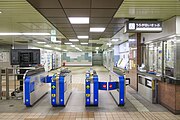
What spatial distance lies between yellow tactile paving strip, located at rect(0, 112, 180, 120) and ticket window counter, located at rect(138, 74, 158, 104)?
1098 millimetres

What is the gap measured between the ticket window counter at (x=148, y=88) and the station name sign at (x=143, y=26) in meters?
1.71

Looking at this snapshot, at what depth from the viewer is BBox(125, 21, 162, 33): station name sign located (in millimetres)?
5125

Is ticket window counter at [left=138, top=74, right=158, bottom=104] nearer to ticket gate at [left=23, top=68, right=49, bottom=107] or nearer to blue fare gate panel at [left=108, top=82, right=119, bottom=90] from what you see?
blue fare gate panel at [left=108, top=82, right=119, bottom=90]

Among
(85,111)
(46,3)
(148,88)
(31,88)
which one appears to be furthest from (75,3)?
(148,88)

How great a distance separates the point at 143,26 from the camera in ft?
16.8

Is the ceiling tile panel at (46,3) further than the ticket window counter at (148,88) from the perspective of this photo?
No

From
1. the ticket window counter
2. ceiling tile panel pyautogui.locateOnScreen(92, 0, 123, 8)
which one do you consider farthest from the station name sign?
the ticket window counter

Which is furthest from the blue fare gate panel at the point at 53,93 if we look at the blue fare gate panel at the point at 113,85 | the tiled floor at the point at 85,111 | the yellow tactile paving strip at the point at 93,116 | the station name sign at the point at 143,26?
the station name sign at the point at 143,26

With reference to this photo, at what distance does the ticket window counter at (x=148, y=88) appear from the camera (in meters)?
5.98

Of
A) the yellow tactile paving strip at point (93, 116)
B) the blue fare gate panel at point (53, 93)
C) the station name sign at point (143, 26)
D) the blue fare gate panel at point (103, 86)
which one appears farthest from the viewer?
the blue fare gate panel at point (103, 86)

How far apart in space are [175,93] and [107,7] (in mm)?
2874

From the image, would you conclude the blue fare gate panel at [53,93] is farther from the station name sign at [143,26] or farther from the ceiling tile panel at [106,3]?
the ceiling tile panel at [106,3]

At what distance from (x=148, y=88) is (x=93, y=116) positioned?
259cm

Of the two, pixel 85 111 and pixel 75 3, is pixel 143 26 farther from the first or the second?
pixel 85 111
